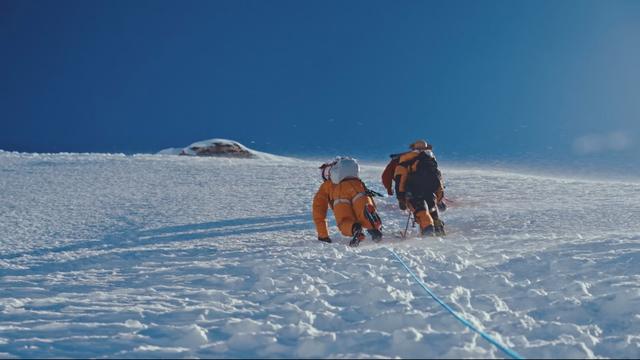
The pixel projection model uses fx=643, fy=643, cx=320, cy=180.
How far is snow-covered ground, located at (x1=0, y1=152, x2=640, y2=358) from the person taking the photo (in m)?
4.04

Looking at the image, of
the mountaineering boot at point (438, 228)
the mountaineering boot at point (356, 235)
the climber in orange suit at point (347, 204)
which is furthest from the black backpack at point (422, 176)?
the mountaineering boot at point (356, 235)

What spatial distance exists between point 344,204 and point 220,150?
2005cm

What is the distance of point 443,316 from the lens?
Answer: 14.6 ft


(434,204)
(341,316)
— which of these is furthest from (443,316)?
(434,204)

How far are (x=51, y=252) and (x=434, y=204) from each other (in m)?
5.05

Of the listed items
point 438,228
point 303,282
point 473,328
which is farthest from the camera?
point 438,228

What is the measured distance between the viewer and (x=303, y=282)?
219 inches

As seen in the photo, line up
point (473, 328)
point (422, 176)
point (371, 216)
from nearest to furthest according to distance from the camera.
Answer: point (473, 328), point (371, 216), point (422, 176)

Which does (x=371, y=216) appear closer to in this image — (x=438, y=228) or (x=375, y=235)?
(x=375, y=235)

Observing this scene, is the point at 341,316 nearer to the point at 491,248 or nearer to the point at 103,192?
the point at 491,248

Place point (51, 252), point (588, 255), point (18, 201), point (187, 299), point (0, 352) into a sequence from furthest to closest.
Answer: point (18, 201)
point (51, 252)
point (588, 255)
point (187, 299)
point (0, 352)

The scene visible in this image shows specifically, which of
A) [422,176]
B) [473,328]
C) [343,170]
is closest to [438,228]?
[422,176]

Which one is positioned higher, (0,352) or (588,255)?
(588,255)

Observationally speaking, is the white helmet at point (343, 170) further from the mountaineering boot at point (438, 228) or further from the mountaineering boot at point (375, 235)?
the mountaineering boot at point (438, 228)
